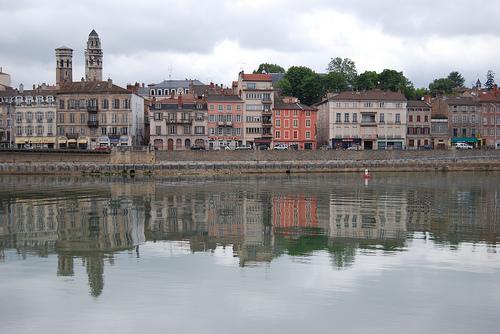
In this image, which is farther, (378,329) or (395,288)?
(395,288)

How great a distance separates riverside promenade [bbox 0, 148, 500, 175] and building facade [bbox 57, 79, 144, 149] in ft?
38.7

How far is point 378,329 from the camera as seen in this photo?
596 inches

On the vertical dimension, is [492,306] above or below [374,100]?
below

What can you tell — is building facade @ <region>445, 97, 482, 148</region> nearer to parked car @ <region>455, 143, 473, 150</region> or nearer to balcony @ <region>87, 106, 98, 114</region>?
parked car @ <region>455, 143, 473, 150</region>

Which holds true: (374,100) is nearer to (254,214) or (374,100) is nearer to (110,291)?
(254,214)

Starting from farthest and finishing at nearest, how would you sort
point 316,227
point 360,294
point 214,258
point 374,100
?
point 374,100
point 316,227
point 214,258
point 360,294

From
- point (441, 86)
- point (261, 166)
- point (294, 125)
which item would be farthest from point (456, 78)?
point (261, 166)

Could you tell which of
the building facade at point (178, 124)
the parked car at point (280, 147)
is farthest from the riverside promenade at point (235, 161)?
the building facade at point (178, 124)

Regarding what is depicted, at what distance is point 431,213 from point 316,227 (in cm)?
952

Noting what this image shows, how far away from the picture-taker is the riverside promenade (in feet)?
255

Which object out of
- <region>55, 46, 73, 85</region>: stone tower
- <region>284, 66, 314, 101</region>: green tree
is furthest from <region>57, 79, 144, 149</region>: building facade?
<region>284, 66, 314, 101</region>: green tree

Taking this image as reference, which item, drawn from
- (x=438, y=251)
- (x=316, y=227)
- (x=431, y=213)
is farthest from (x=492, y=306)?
(x=431, y=213)

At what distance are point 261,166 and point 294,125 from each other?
57.4 feet

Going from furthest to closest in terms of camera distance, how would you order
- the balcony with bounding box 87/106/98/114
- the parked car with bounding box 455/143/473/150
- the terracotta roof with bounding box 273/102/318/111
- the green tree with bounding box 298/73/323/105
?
the green tree with bounding box 298/73/323/105 < the terracotta roof with bounding box 273/102/318/111 < the balcony with bounding box 87/106/98/114 < the parked car with bounding box 455/143/473/150
